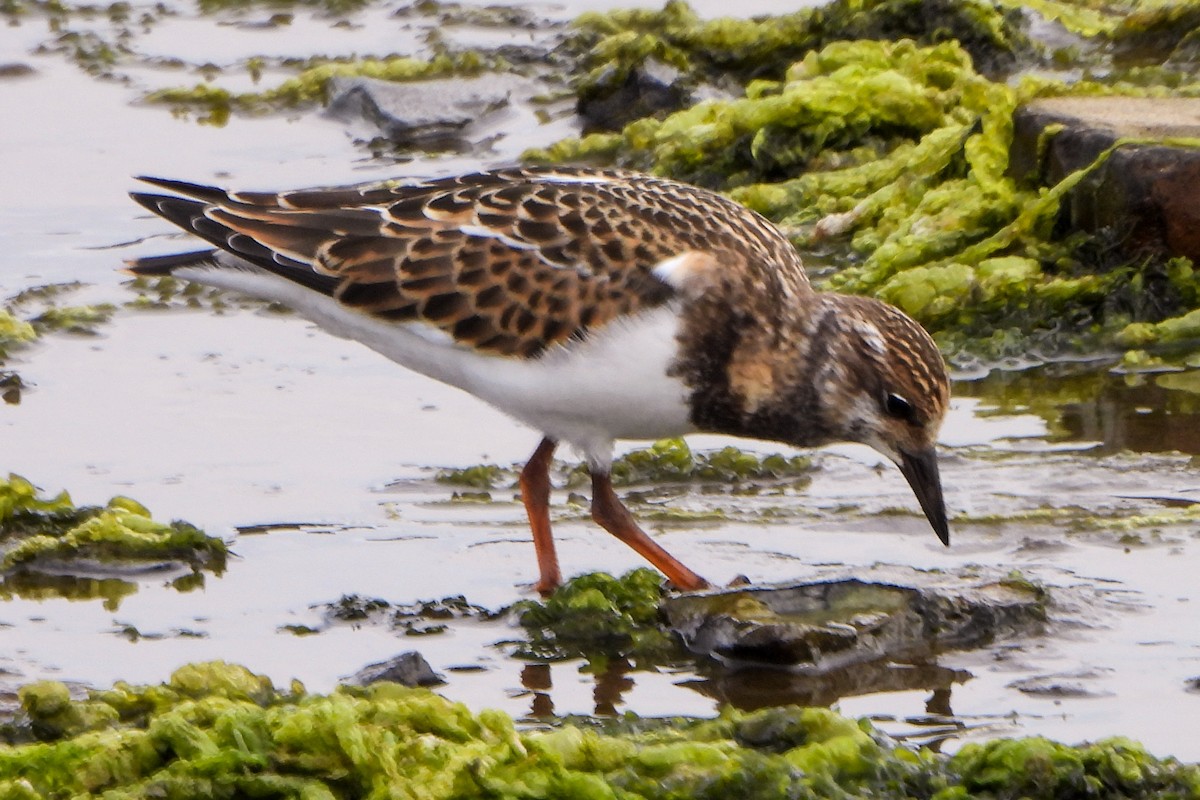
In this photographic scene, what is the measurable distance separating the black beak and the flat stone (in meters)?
2.40

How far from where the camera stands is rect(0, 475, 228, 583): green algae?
5.59 m

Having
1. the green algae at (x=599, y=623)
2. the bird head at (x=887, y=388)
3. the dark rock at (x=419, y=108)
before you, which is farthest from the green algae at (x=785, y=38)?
the green algae at (x=599, y=623)

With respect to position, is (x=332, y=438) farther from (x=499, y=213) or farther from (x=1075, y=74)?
(x=1075, y=74)

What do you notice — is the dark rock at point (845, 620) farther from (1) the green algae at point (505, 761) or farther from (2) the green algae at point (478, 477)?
(2) the green algae at point (478, 477)

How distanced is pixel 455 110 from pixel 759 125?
2.20 meters

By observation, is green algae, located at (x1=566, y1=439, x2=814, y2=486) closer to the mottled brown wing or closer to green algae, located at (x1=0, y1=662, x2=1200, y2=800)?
the mottled brown wing

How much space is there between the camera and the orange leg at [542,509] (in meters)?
5.55

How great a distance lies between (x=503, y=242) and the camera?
18.4ft

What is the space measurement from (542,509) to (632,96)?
523cm

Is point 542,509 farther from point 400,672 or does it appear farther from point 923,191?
point 923,191

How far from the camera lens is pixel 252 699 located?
4.44m

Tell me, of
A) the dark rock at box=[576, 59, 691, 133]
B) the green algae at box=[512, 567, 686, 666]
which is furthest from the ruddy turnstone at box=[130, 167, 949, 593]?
the dark rock at box=[576, 59, 691, 133]

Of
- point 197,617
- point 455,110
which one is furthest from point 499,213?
point 455,110

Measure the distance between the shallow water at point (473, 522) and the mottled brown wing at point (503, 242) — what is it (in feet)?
2.53
